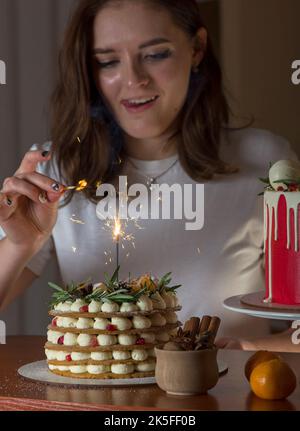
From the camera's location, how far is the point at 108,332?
1.37 metres

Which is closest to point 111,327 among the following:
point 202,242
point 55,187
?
point 55,187

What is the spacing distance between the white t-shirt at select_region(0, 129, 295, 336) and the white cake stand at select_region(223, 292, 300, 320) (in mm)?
859

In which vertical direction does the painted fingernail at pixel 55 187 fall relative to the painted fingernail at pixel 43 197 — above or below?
above

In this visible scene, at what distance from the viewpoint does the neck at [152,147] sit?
2400 mm

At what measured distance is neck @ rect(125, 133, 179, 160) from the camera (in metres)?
2.40

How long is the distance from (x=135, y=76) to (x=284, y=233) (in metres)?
1.04

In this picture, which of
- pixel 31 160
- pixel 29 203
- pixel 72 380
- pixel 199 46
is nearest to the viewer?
pixel 72 380

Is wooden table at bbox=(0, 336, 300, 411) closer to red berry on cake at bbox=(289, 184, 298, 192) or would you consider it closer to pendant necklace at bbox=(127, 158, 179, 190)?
red berry on cake at bbox=(289, 184, 298, 192)

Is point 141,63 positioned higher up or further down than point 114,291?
higher up

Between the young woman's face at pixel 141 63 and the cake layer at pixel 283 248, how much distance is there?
1.00m

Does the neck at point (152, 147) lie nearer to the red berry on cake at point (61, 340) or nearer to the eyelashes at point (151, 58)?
the eyelashes at point (151, 58)

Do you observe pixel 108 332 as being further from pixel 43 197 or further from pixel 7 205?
pixel 7 205

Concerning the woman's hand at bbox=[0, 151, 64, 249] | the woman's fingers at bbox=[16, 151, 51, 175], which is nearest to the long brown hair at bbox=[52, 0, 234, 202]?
the woman's hand at bbox=[0, 151, 64, 249]

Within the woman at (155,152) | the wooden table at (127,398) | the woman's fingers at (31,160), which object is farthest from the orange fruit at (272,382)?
the woman at (155,152)
